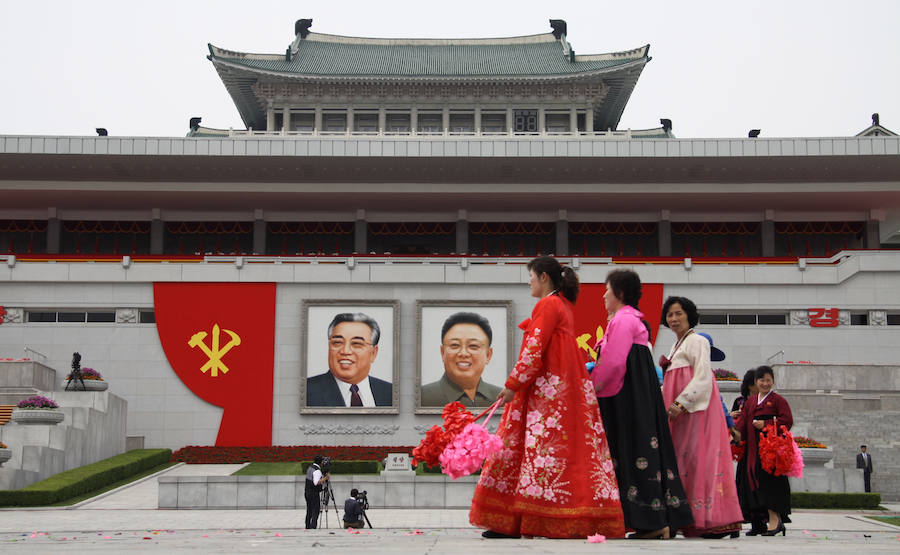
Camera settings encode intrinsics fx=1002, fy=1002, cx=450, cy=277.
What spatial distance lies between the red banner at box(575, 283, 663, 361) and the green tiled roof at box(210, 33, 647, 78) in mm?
11769

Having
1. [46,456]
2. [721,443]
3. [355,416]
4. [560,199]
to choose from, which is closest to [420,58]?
[560,199]

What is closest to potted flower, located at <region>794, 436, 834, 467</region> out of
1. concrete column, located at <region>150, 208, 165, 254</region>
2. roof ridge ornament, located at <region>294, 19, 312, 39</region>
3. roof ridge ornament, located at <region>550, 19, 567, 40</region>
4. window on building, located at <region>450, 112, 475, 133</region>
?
concrete column, located at <region>150, 208, 165, 254</region>

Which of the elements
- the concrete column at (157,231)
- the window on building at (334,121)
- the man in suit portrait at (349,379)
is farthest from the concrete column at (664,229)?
the concrete column at (157,231)

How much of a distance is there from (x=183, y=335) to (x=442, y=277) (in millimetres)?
6001

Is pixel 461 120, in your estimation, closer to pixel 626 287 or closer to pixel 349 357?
pixel 349 357

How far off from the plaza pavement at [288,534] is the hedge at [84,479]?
28cm

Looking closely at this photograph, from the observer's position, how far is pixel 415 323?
2256 centimetres

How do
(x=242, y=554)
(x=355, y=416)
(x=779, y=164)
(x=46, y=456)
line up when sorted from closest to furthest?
(x=242, y=554)
(x=46, y=456)
(x=355, y=416)
(x=779, y=164)

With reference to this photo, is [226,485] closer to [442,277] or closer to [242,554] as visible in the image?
[442,277]

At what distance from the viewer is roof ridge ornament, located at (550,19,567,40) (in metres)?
38.4

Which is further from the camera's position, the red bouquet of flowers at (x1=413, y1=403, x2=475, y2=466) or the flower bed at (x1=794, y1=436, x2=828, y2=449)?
the flower bed at (x1=794, y1=436, x2=828, y2=449)

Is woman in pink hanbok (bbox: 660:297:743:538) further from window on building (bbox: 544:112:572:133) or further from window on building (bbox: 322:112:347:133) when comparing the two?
window on building (bbox: 322:112:347:133)

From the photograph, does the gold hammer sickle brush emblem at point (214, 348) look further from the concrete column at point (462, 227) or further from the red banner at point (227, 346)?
the concrete column at point (462, 227)

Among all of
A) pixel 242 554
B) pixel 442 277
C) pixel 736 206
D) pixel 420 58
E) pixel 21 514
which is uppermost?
pixel 420 58
